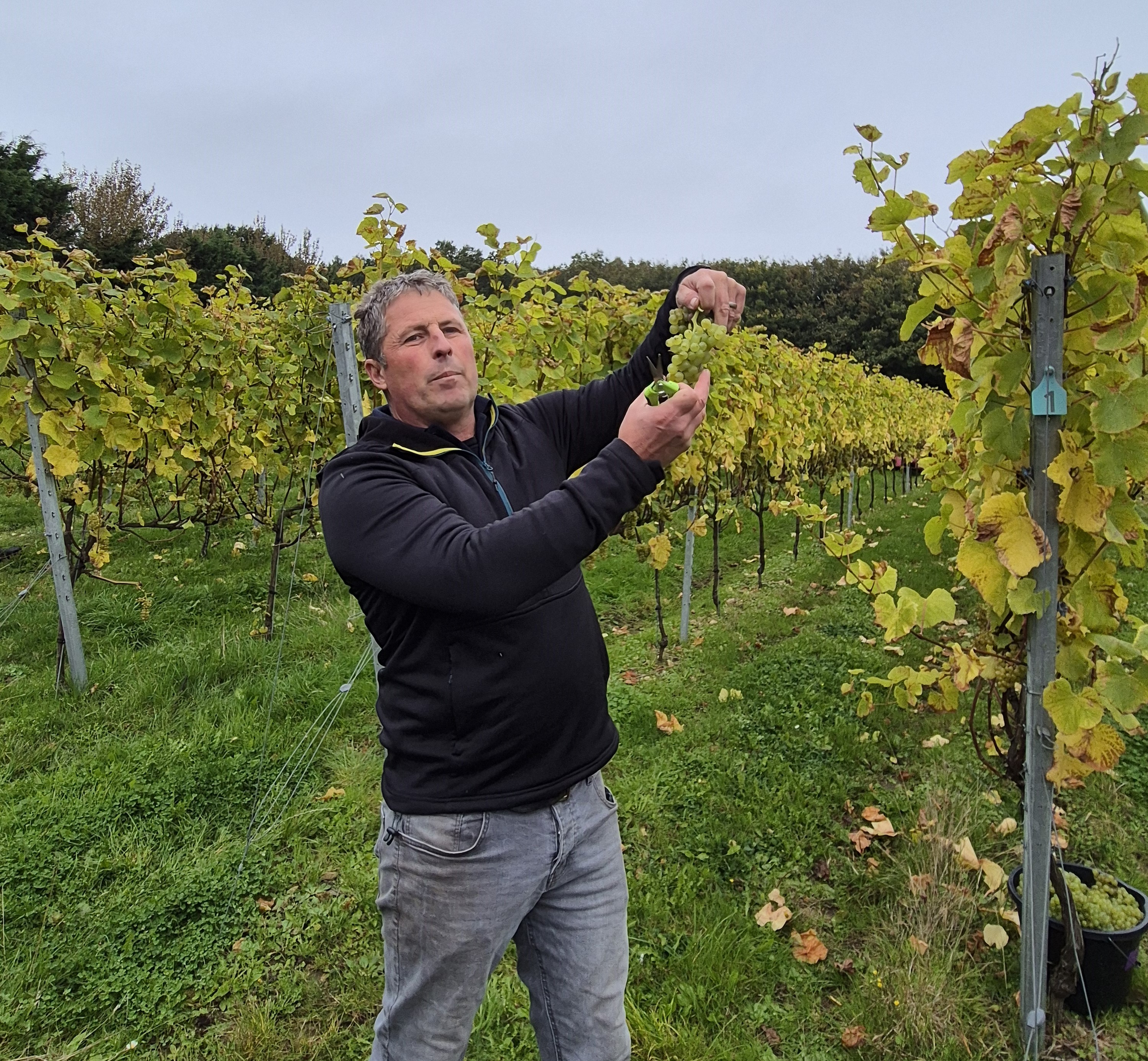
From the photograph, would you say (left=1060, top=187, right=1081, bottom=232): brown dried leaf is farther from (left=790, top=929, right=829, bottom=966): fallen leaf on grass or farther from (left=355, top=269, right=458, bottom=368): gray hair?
(left=790, top=929, right=829, bottom=966): fallen leaf on grass

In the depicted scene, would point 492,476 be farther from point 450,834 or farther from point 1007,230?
point 1007,230

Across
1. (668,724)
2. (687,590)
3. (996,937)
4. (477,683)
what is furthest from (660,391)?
(687,590)

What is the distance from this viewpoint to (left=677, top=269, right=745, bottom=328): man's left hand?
1727mm

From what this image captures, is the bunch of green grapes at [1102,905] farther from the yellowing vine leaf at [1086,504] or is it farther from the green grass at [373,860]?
the yellowing vine leaf at [1086,504]

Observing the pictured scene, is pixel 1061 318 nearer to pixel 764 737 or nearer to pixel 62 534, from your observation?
pixel 764 737

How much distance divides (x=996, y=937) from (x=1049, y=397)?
5.51ft

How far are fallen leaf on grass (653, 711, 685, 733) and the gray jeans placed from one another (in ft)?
7.52

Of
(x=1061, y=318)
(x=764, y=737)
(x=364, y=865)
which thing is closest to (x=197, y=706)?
(x=364, y=865)

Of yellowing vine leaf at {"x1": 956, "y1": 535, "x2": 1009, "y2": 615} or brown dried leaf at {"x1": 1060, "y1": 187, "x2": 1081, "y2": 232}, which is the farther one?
yellowing vine leaf at {"x1": 956, "y1": 535, "x2": 1009, "y2": 615}

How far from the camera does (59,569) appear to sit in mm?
4184

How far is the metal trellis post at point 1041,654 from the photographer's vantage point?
1687mm

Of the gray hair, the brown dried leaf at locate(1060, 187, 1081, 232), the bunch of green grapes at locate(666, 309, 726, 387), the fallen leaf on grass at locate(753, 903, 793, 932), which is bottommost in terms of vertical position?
the fallen leaf on grass at locate(753, 903, 793, 932)

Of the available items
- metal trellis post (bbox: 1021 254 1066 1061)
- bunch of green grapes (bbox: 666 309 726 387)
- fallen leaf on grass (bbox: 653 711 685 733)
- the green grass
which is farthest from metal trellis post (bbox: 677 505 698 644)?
bunch of green grapes (bbox: 666 309 726 387)

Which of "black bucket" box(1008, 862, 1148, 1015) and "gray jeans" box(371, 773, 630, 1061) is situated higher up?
"gray jeans" box(371, 773, 630, 1061)
